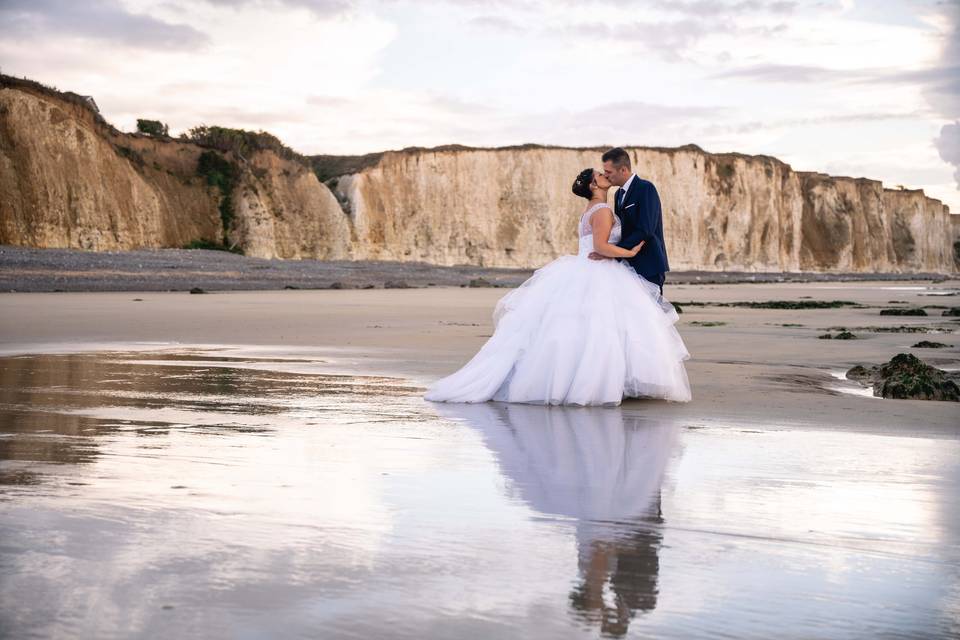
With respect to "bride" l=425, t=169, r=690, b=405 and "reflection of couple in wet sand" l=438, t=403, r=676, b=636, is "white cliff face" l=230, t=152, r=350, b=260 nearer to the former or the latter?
"bride" l=425, t=169, r=690, b=405

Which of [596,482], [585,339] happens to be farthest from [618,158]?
[596,482]

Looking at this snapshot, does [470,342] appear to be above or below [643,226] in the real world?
below

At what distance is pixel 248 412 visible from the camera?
5992 millimetres

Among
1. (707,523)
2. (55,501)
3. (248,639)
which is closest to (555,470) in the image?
(707,523)

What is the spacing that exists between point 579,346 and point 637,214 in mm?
1023

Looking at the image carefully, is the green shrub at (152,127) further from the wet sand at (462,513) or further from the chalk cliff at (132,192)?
the wet sand at (462,513)

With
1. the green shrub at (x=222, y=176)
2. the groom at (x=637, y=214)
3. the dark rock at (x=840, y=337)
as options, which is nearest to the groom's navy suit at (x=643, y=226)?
the groom at (x=637, y=214)

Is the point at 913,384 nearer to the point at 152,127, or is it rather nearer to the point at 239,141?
the point at 239,141

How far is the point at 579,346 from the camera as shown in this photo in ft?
23.3

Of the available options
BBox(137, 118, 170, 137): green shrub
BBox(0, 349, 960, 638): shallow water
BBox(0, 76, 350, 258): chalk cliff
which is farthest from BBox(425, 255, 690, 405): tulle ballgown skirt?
BBox(137, 118, 170, 137): green shrub

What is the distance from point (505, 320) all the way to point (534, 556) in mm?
4511

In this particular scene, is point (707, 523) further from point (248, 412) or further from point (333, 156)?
point (333, 156)

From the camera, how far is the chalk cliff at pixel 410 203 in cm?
4394

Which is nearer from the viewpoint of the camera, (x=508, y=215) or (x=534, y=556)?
(x=534, y=556)
